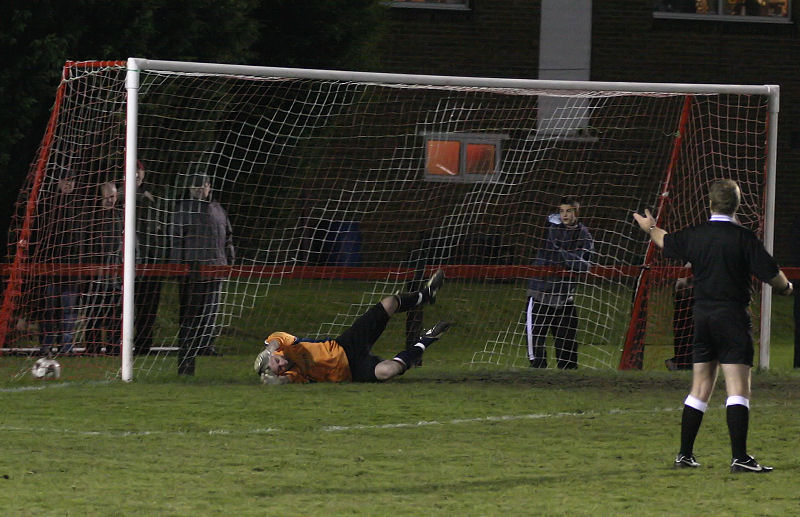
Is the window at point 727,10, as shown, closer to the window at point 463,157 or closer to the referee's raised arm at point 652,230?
the window at point 463,157

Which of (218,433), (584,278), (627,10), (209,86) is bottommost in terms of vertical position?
(218,433)

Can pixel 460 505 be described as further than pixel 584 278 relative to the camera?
No

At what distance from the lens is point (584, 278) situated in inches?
555

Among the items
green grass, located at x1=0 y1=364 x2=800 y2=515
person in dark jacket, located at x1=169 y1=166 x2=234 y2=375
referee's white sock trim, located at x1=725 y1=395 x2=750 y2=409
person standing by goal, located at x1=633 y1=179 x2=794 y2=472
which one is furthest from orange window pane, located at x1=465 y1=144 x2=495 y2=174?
referee's white sock trim, located at x1=725 y1=395 x2=750 y2=409

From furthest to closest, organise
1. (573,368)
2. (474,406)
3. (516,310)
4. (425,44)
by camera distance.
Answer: (425,44)
(516,310)
(573,368)
(474,406)

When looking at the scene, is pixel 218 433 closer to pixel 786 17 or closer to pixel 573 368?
pixel 573 368

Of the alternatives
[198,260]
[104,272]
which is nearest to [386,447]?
[198,260]

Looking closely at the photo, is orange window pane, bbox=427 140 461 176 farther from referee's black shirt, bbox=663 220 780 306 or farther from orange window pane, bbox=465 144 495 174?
referee's black shirt, bbox=663 220 780 306

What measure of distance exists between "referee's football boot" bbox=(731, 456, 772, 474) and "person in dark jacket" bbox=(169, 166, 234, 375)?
573 cm

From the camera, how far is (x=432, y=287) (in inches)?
502

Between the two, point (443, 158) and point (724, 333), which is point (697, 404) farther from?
point (443, 158)

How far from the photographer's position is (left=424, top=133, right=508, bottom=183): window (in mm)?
18250

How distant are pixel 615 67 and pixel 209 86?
30.8 ft

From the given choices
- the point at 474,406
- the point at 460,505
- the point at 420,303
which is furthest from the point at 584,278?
the point at 460,505
